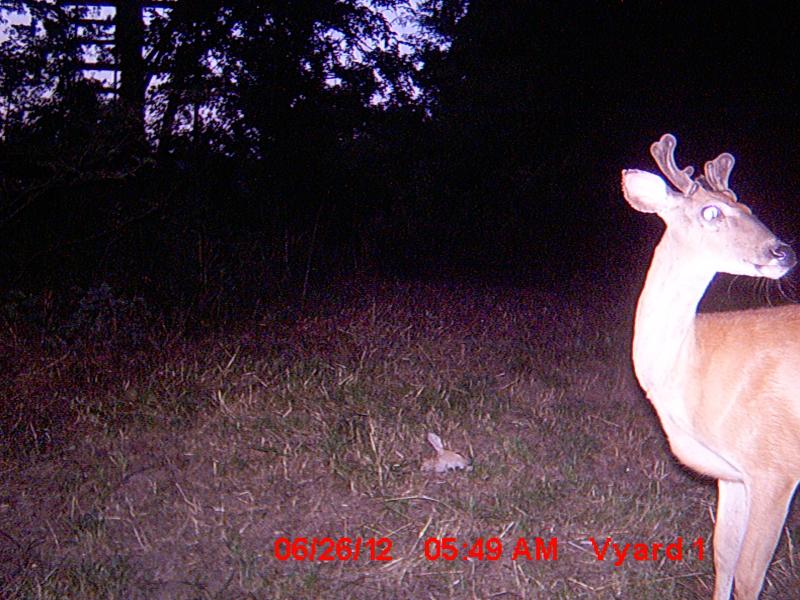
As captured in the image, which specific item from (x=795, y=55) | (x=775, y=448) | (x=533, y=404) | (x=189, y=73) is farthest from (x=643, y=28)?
(x=775, y=448)

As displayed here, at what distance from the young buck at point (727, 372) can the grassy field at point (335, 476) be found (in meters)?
0.52

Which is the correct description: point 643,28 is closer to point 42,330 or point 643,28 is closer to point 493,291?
point 493,291

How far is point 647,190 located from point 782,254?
68cm

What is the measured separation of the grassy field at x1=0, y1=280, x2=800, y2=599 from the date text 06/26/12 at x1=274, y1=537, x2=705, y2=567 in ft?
0.04

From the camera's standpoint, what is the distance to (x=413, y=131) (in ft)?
45.3

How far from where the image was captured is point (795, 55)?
11477 millimetres

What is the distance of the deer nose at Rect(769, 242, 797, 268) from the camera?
12.7 ft

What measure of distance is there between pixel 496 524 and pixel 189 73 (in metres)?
9.10

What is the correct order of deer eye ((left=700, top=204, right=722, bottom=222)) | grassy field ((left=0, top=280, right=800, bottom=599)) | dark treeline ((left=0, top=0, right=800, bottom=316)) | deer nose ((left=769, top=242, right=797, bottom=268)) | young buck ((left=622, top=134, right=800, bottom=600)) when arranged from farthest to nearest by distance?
dark treeline ((left=0, top=0, right=800, bottom=316)), grassy field ((left=0, top=280, right=800, bottom=599)), deer eye ((left=700, top=204, right=722, bottom=222)), deer nose ((left=769, top=242, right=797, bottom=268)), young buck ((left=622, top=134, right=800, bottom=600))

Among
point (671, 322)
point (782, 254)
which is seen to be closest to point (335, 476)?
point (671, 322)
